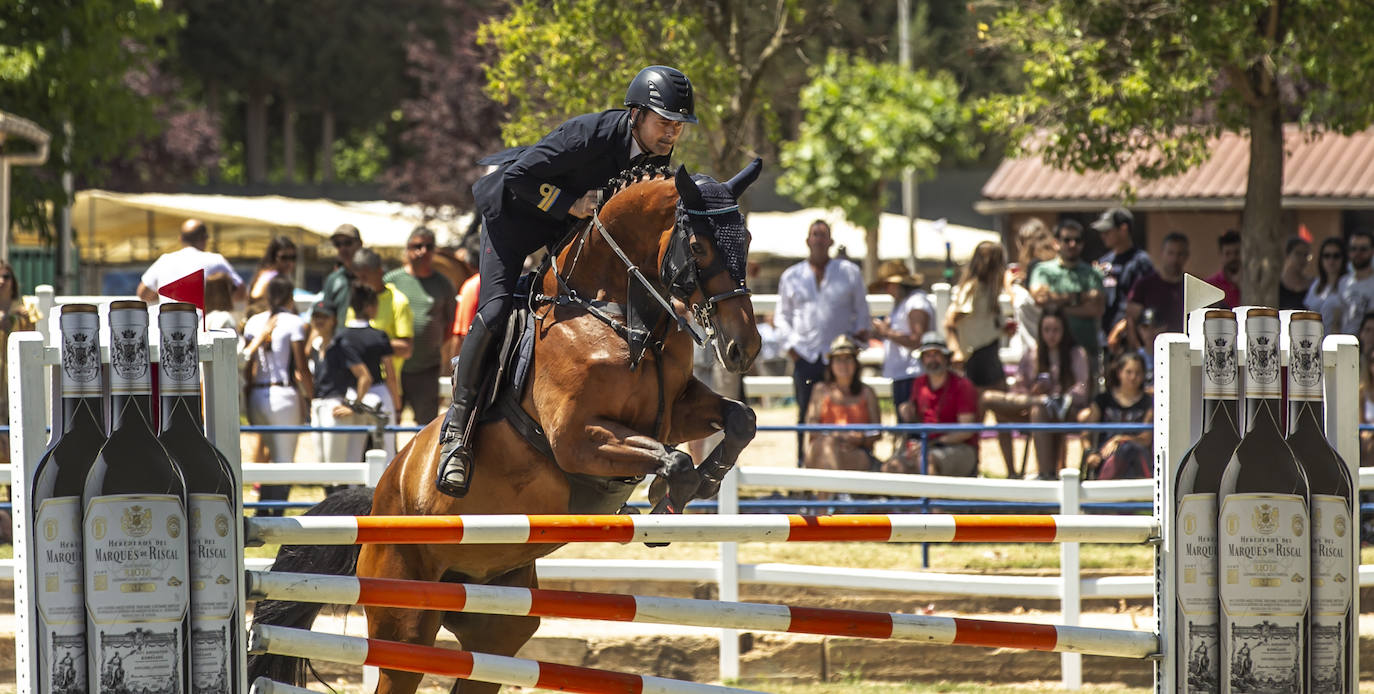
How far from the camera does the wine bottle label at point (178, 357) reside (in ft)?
11.0

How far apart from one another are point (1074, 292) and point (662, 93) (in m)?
6.17

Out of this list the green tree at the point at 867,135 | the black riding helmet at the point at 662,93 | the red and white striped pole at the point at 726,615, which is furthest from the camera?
the green tree at the point at 867,135

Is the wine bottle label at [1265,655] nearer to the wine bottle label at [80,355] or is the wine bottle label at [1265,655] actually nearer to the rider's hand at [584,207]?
the rider's hand at [584,207]

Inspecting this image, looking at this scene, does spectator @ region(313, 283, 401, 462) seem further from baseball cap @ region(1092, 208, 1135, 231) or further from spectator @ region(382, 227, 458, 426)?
baseball cap @ region(1092, 208, 1135, 231)

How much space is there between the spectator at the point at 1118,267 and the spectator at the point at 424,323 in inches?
174

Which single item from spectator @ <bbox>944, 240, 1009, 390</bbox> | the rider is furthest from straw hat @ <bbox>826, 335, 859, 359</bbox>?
the rider

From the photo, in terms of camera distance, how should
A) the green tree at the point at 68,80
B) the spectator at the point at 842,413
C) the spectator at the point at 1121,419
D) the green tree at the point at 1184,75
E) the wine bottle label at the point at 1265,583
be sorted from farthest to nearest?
the green tree at the point at 68,80 → the green tree at the point at 1184,75 → the spectator at the point at 842,413 → the spectator at the point at 1121,419 → the wine bottle label at the point at 1265,583

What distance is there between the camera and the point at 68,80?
17.3 meters

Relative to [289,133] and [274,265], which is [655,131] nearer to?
[274,265]

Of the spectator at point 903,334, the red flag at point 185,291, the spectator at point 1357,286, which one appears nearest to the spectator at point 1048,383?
the spectator at point 903,334

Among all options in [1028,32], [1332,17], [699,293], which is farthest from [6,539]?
[1332,17]

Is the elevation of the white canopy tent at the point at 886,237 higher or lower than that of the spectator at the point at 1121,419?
higher

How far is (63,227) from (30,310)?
9.79m

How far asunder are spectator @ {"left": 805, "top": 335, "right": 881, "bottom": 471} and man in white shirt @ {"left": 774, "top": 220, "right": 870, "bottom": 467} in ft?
1.43
